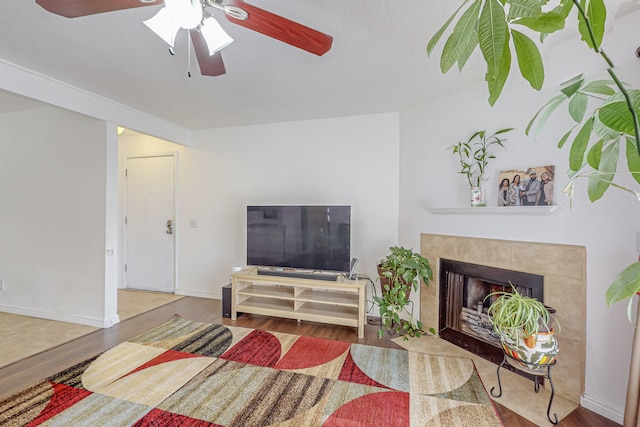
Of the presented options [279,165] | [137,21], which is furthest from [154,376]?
[279,165]

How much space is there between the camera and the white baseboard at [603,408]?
5.61 feet

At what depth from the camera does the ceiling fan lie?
4.20 ft

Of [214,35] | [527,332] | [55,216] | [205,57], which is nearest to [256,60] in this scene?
[205,57]

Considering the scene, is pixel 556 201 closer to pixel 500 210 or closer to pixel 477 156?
pixel 500 210

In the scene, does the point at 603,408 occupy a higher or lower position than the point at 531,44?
lower

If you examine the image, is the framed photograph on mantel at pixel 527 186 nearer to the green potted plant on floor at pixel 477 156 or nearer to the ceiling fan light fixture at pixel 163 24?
the green potted plant on floor at pixel 477 156

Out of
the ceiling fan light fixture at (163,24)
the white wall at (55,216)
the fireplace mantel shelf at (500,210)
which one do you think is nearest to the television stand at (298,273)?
the fireplace mantel shelf at (500,210)

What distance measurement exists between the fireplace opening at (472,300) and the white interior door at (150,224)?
356 cm

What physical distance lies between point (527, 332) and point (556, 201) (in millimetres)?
927

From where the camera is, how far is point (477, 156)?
2.50 metres

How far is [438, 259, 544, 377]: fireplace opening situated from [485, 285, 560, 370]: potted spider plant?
0.53 m

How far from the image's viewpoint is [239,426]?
1.62m

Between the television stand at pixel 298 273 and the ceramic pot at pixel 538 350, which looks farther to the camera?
the television stand at pixel 298 273

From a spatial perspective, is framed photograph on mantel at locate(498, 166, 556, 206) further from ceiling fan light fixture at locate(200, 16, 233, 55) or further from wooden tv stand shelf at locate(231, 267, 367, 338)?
ceiling fan light fixture at locate(200, 16, 233, 55)
